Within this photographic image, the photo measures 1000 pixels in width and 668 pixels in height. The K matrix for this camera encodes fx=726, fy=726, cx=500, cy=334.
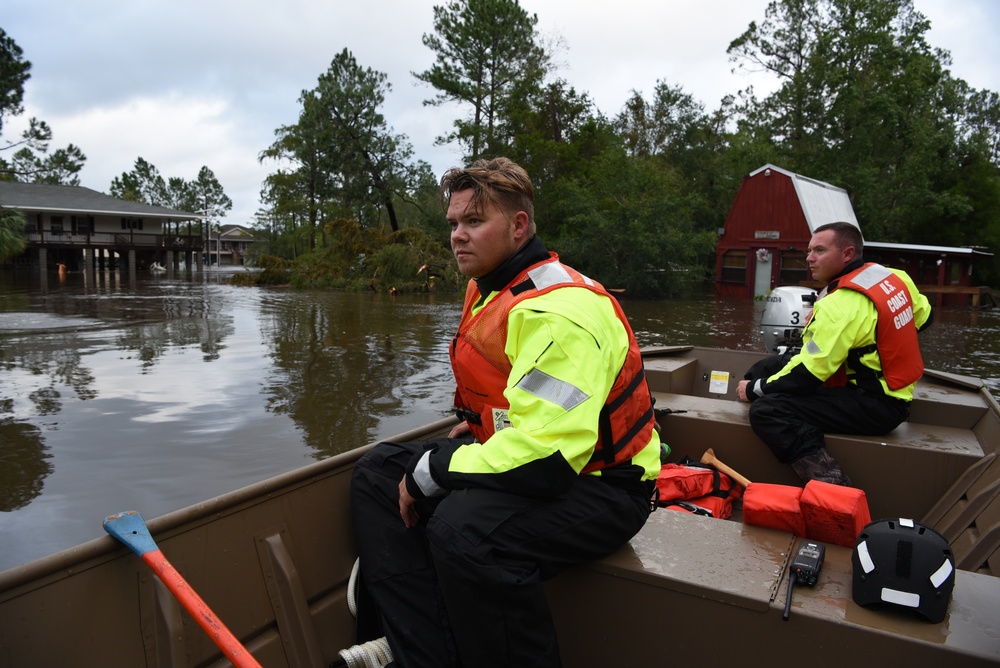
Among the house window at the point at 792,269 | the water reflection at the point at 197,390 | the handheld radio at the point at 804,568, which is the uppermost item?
the house window at the point at 792,269

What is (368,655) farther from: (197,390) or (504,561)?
(197,390)

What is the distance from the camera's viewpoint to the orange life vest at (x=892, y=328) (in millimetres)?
3760

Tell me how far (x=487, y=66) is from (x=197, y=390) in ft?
96.5

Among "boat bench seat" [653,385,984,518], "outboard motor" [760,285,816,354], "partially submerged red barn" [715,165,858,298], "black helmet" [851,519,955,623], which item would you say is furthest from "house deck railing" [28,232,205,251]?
"black helmet" [851,519,955,623]

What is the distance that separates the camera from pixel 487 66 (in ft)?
117

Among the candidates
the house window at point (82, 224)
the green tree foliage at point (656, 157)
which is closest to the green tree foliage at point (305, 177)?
the green tree foliage at point (656, 157)

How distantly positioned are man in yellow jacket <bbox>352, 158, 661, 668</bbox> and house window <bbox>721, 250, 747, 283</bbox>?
30.4m

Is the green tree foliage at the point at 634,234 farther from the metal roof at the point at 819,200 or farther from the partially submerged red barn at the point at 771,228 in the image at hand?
the metal roof at the point at 819,200

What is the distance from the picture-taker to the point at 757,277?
99.7 feet

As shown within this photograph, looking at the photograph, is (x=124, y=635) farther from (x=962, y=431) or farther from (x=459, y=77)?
(x=459, y=77)

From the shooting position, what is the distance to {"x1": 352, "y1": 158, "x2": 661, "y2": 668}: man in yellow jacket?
199 cm

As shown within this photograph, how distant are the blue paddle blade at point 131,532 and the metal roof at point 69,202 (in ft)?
155

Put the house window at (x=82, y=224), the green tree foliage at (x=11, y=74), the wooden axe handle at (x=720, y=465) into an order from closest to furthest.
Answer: the wooden axe handle at (x=720, y=465) < the green tree foliage at (x=11, y=74) < the house window at (x=82, y=224)

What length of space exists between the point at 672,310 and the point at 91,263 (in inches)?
1542
